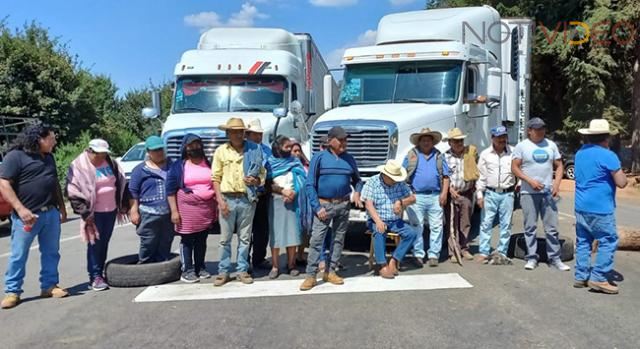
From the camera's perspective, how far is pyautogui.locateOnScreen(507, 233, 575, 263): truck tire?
7.05 meters

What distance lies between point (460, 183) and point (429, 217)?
692 mm

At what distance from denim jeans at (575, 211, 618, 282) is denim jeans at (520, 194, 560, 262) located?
73 cm

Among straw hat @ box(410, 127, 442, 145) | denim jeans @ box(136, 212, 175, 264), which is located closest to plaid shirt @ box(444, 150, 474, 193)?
straw hat @ box(410, 127, 442, 145)

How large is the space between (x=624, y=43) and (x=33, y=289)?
20.6 meters

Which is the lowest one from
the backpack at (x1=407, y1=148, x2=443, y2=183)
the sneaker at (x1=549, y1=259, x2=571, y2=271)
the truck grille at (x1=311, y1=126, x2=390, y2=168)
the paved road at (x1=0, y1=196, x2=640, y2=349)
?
the paved road at (x1=0, y1=196, x2=640, y2=349)

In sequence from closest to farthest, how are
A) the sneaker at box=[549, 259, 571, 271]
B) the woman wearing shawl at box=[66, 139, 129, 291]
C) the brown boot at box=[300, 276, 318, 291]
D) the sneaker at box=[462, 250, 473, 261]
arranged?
the woman wearing shawl at box=[66, 139, 129, 291], the brown boot at box=[300, 276, 318, 291], the sneaker at box=[549, 259, 571, 271], the sneaker at box=[462, 250, 473, 261]

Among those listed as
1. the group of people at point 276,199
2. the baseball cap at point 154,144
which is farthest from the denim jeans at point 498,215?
the baseball cap at point 154,144

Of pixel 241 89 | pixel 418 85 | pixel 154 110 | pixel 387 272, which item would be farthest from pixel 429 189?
pixel 154 110

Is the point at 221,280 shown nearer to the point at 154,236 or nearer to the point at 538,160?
the point at 154,236

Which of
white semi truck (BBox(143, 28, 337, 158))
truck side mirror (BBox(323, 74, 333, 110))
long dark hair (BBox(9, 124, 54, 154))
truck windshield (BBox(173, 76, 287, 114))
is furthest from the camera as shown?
truck side mirror (BBox(323, 74, 333, 110))

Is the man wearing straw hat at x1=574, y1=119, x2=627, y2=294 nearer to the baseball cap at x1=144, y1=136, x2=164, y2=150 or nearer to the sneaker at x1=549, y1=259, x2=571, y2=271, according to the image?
the sneaker at x1=549, y1=259, x2=571, y2=271

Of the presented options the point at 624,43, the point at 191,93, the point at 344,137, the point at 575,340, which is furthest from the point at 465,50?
the point at 624,43

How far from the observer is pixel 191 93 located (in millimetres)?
10234

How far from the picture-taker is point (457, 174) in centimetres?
721
